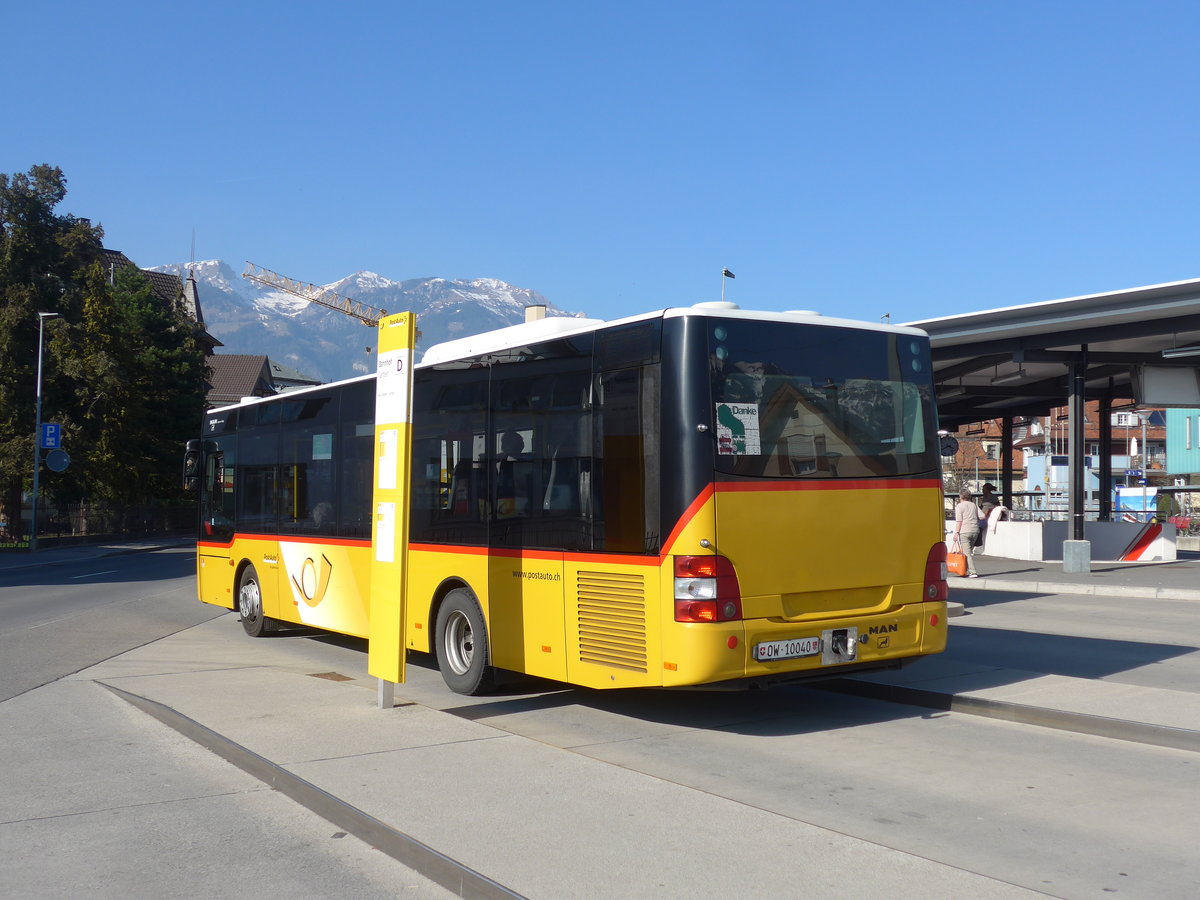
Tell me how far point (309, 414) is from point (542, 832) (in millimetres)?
8375

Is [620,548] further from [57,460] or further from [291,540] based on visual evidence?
[57,460]

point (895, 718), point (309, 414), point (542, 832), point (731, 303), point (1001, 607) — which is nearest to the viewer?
point (542, 832)

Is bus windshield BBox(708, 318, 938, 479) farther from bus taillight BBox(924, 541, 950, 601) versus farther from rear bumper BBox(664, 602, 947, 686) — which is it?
rear bumper BBox(664, 602, 947, 686)

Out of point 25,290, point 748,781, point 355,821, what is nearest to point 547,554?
point 748,781

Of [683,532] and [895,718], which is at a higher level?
[683,532]

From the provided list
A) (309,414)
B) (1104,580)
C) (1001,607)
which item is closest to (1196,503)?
(1104,580)

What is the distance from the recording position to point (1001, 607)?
1770cm

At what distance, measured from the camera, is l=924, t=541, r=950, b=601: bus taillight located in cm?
884

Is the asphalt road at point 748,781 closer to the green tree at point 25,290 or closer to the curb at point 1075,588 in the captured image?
the curb at point 1075,588

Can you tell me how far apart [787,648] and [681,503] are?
1.28 m

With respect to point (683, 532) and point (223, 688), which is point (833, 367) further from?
point (223, 688)

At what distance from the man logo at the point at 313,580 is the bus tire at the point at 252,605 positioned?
56.1 inches

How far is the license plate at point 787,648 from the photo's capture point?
781cm

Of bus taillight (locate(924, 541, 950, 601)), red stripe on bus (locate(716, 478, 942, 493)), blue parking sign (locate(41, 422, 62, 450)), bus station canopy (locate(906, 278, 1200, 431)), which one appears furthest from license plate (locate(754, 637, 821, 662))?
blue parking sign (locate(41, 422, 62, 450))
